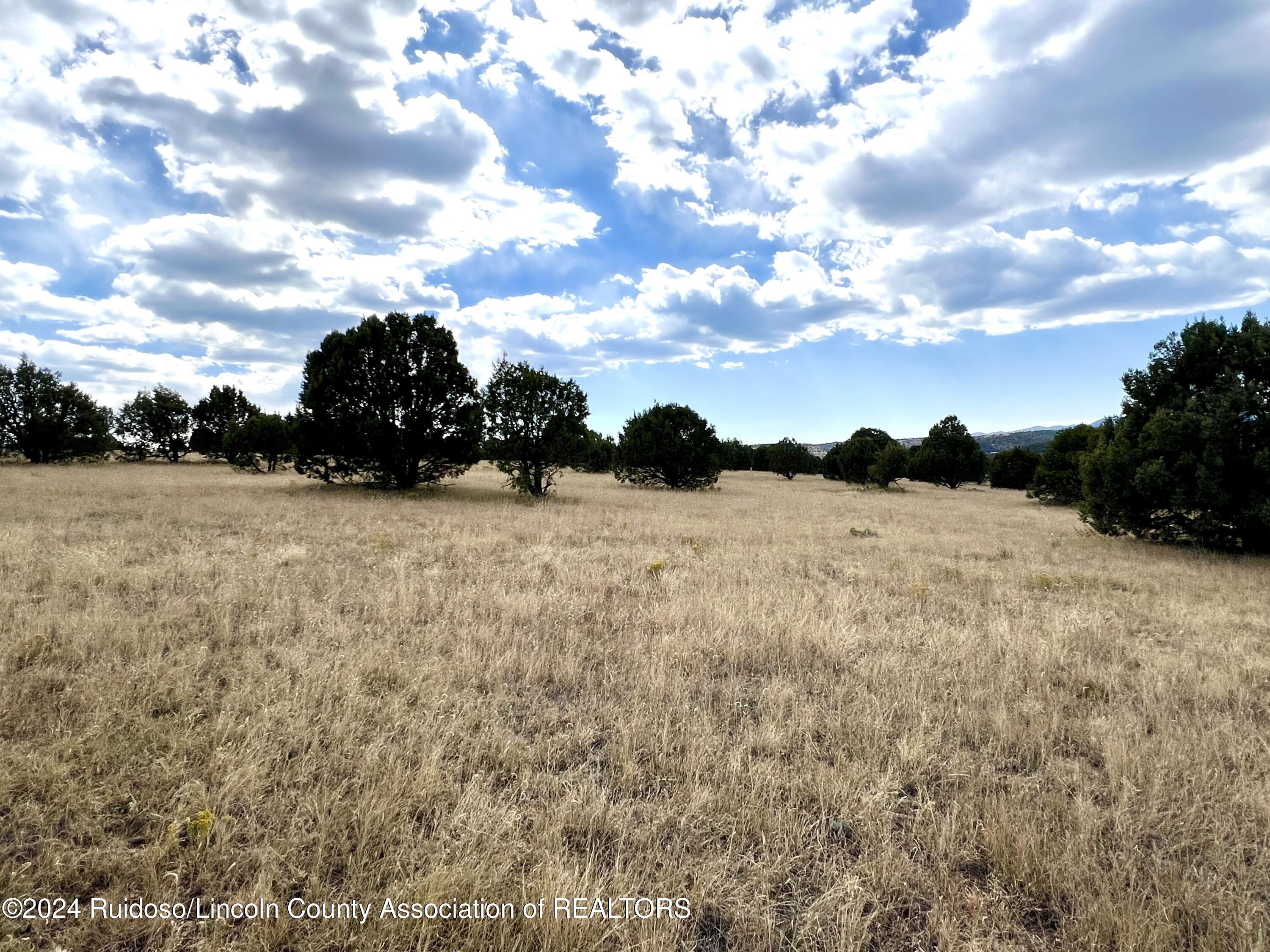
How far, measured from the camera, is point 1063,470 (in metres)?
33.6

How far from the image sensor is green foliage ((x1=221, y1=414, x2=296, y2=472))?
41.2m

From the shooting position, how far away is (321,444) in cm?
2528

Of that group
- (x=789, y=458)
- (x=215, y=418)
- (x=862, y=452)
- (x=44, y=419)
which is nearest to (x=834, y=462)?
(x=789, y=458)

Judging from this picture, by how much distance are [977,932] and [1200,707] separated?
4.23 m

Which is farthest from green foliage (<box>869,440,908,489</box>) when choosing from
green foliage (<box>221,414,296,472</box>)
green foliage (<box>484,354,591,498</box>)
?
green foliage (<box>221,414,296,472</box>)

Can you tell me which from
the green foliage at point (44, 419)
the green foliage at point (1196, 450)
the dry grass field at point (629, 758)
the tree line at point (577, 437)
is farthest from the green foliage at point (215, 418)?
the green foliage at point (1196, 450)

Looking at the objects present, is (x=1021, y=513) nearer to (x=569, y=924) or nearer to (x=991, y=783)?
(x=991, y=783)

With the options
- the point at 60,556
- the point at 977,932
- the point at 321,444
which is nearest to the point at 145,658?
the point at 60,556

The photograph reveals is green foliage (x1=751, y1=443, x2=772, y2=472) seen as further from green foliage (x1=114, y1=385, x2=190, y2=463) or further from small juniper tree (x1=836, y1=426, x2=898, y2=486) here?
green foliage (x1=114, y1=385, x2=190, y2=463)

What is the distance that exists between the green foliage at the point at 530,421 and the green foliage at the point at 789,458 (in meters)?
39.7

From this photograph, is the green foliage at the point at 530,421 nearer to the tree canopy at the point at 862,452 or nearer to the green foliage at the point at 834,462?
the tree canopy at the point at 862,452

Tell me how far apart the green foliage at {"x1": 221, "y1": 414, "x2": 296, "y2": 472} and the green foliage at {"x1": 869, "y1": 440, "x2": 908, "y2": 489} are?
4596 cm

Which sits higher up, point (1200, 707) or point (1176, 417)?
point (1176, 417)

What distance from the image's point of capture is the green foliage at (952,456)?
160ft
